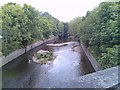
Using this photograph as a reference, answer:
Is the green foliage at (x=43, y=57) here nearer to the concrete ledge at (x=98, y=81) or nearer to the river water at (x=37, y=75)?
the river water at (x=37, y=75)

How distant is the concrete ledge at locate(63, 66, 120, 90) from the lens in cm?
177

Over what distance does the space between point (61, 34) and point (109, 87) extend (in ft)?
226

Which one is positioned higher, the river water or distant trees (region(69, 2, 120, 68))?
distant trees (region(69, 2, 120, 68))

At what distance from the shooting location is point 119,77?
6.93 feet

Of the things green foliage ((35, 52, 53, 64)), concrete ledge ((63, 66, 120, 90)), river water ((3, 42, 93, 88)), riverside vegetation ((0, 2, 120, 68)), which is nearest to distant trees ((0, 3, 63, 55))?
riverside vegetation ((0, 2, 120, 68))

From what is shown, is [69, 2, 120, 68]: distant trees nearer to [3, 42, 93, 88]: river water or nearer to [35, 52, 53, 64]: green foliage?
[3, 42, 93, 88]: river water

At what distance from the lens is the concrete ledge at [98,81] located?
1.77m

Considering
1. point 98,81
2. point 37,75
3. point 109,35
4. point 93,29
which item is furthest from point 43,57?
point 98,81

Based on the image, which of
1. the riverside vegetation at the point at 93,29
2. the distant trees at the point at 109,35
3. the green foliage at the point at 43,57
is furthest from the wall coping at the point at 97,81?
the green foliage at the point at 43,57

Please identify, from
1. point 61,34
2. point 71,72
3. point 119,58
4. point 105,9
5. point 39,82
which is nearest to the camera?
point 119,58

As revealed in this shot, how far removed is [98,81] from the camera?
1.91m

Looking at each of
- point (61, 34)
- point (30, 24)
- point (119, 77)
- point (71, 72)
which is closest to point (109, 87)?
point (119, 77)

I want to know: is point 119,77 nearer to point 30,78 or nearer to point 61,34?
point 30,78

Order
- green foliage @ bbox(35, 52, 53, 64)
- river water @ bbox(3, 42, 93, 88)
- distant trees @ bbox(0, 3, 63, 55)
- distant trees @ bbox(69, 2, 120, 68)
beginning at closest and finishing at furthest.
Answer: distant trees @ bbox(69, 2, 120, 68) → river water @ bbox(3, 42, 93, 88) → distant trees @ bbox(0, 3, 63, 55) → green foliage @ bbox(35, 52, 53, 64)
